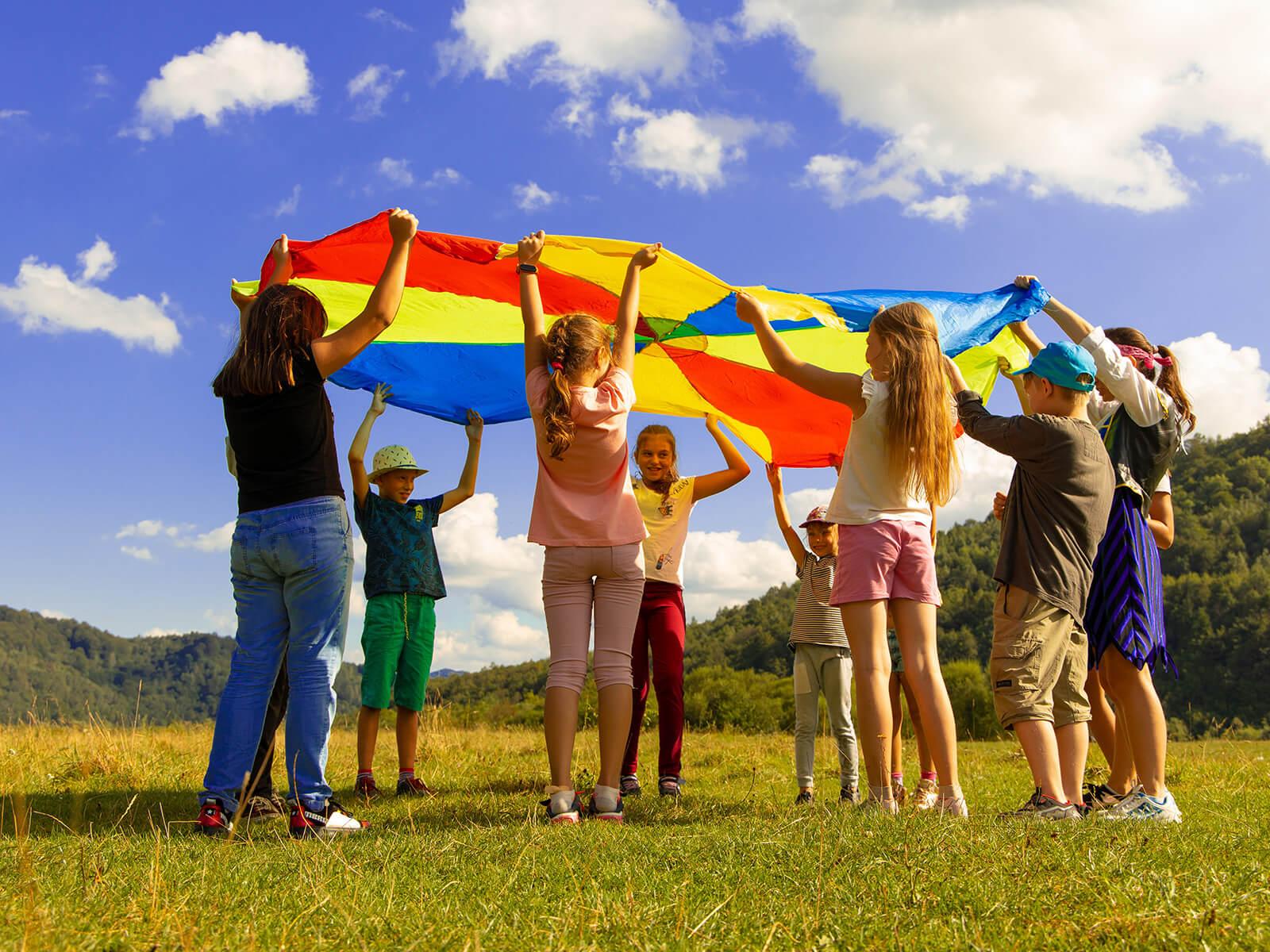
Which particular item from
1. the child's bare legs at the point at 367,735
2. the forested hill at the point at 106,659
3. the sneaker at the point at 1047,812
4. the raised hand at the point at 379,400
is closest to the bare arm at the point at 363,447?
the raised hand at the point at 379,400

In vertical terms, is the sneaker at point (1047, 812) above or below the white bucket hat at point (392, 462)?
below

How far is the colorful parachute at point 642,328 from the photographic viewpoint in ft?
16.7

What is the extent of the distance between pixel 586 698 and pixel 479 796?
8487 mm

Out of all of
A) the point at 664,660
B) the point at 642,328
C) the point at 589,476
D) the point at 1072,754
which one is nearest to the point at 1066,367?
the point at 1072,754

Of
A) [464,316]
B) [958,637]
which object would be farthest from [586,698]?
[958,637]

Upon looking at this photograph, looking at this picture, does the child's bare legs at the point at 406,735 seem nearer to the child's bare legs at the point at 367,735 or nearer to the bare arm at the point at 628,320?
the child's bare legs at the point at 367,735

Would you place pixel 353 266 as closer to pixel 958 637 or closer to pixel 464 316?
pixel 464 316

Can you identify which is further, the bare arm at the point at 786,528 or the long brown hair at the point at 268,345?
the bare arm at the point at 786,528

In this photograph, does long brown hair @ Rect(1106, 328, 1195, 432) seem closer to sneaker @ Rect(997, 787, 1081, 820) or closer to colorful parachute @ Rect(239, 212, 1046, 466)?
colorful parachute @ Rect(239, 212, 1046, 466)

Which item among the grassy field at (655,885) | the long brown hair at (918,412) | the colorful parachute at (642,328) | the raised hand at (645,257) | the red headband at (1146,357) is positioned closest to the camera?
the grassy field at (655,885)

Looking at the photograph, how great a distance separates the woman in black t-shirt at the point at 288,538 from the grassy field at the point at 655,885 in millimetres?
295

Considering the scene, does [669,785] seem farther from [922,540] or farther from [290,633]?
[290,633]

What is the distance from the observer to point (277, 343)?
11.2 ft

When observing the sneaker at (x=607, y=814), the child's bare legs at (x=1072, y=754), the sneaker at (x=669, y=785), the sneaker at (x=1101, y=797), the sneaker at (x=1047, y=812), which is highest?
the child's bare legs at (x=1072, y=754)
